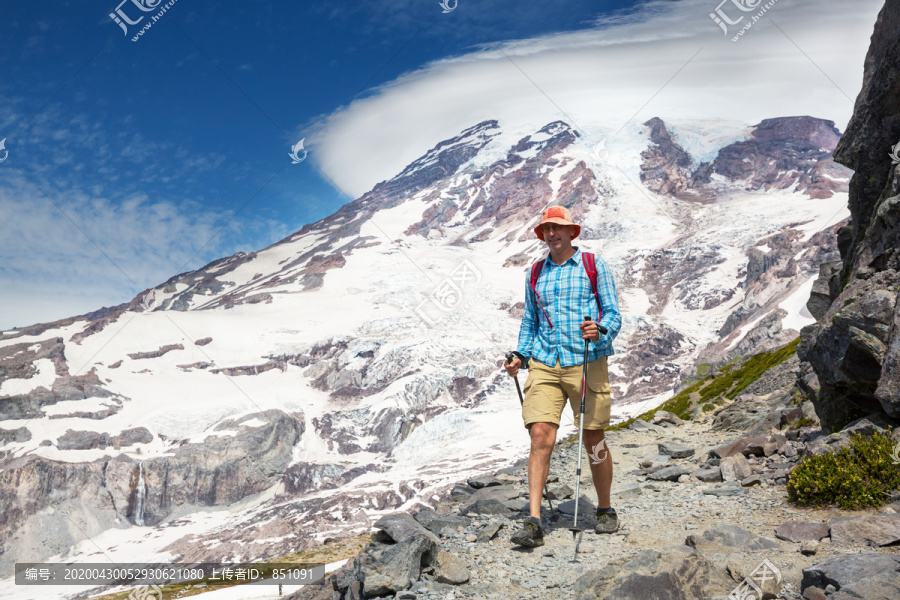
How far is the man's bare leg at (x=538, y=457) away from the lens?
5.86 meters

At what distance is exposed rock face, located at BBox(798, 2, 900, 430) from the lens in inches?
262

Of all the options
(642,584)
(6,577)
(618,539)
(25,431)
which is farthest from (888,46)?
(25,431)

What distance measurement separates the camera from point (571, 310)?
5953mm

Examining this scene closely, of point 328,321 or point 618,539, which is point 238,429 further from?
point 618,539

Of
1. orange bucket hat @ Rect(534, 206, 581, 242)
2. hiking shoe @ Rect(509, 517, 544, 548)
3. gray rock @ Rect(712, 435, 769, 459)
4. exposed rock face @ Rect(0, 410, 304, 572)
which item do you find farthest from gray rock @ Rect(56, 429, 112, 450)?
orange bucket hat @ Rect(534, 206, 581, 242)

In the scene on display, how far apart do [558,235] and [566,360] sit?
52.9 inches

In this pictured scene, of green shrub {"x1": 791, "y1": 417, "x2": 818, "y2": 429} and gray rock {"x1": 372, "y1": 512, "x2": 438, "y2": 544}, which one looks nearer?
gray rock {"x1": 372, "y1": 512, "x2": 438, "y2": 544}

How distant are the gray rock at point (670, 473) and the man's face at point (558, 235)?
489 centimetres

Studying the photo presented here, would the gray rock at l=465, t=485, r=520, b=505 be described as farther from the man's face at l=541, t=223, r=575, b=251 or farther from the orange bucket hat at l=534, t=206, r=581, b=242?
the orange bucket hat at l=534, t=206, r=581, b=242

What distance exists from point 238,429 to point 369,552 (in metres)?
140

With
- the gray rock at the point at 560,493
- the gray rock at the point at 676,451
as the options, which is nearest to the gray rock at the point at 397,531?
the gray rock at the point at 560,493

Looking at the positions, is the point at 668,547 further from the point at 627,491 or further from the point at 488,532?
the point at 627,491

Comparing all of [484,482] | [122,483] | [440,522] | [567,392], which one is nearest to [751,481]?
[567,392]

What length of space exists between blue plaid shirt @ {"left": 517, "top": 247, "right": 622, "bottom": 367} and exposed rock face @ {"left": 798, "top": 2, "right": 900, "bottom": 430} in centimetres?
323
